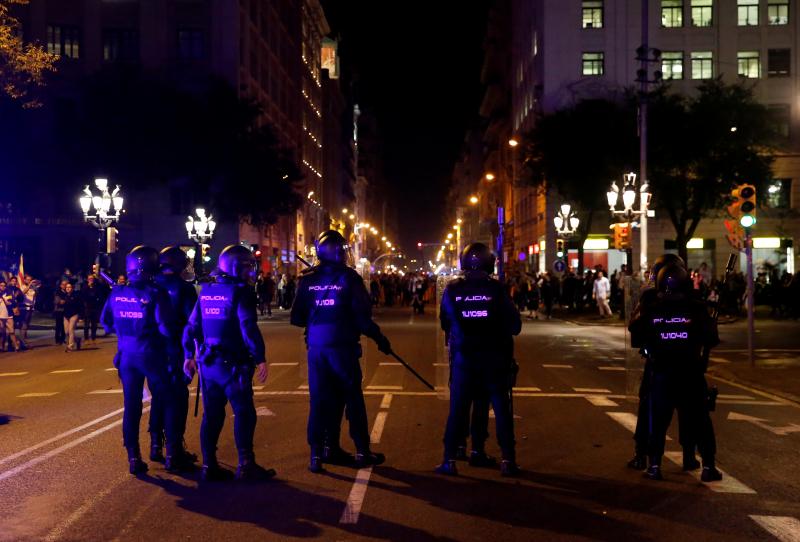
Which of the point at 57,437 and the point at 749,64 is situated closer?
the point at 57,437

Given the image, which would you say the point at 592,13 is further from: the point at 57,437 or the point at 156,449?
the point at 156,449

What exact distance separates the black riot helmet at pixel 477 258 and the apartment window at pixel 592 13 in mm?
44244

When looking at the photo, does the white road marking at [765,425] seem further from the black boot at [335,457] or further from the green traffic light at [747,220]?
the green traffic light at [747,220]

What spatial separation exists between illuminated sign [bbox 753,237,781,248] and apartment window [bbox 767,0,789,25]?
11879 millimetres

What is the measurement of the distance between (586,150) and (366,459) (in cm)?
3525

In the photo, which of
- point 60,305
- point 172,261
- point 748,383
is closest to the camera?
point 172,261

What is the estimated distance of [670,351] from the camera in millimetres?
6836

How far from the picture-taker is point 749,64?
156 ft

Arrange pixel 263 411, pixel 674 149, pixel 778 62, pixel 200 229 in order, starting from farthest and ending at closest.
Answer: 1. pixel 778 62
2. pixel 200 229
3. pixel 674 149
4. pixel 263 411

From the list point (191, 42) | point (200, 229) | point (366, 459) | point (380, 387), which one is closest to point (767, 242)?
point (200, 229)

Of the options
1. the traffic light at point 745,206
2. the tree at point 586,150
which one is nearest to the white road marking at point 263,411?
the traffic light at point 745,206

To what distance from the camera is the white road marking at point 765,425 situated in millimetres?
9411

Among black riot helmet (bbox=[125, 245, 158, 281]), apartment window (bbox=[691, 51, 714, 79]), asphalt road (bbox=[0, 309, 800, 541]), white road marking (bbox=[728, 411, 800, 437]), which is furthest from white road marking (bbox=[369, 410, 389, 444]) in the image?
apartment window (bbox=[691, 51, 714, 79])

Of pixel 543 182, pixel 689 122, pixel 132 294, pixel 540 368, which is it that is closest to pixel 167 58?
pixel 543 182
